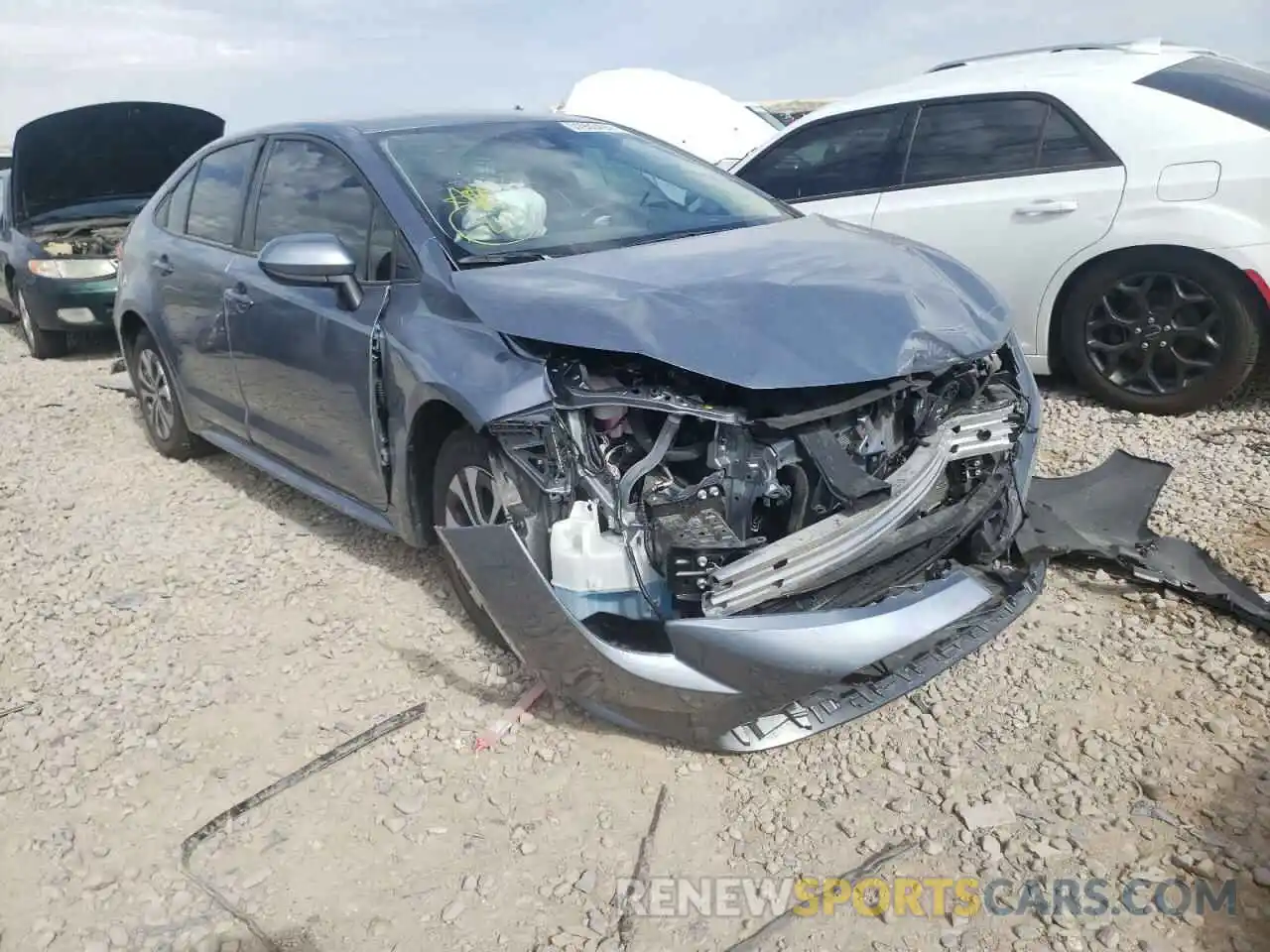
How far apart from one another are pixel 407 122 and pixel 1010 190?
2.95 m

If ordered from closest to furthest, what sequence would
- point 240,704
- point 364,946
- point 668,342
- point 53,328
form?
point 364,946 → point 668,342 → point 240,704 → point 53,328

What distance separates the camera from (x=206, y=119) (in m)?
8.59

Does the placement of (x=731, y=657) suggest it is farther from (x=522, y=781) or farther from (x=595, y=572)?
(x=522, y=781)

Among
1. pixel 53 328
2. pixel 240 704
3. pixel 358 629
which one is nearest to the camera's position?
pixel 240 704

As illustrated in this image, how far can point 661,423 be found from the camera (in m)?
2.60

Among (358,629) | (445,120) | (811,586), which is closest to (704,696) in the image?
(811,586)

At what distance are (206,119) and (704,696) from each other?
810cm

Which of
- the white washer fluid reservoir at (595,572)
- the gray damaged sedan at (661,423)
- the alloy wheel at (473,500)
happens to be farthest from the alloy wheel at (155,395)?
the white washer fluid reservoir at (595,572)

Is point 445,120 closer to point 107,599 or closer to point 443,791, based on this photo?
point 107,599

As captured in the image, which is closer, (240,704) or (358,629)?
(240,704)

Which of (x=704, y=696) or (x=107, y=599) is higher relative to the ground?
(x=704, y=696)

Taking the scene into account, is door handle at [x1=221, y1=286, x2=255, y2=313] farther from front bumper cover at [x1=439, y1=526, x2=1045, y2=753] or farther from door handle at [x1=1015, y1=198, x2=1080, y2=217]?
door handle at [x1=1015, y1=198, x2=1080, y2=217]

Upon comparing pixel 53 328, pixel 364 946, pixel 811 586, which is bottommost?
pixel 53 328

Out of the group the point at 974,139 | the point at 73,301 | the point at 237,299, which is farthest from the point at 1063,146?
the point at 73,301
